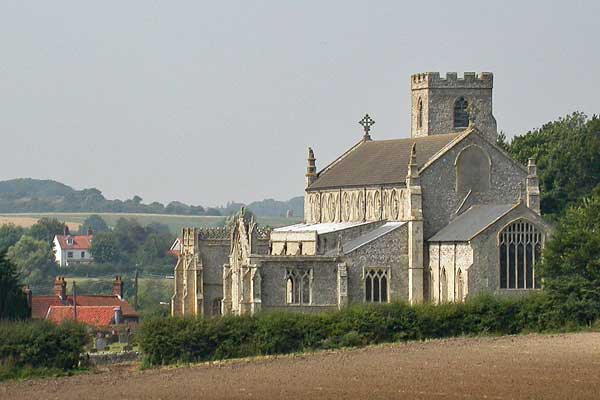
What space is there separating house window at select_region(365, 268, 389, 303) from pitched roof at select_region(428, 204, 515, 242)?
307 centimetres

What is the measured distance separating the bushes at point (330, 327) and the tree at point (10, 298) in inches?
388

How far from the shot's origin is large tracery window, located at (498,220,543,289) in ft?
312

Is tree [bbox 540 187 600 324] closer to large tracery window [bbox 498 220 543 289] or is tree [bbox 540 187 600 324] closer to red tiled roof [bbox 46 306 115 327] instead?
large tracery window [bbox 498 220 543 289]

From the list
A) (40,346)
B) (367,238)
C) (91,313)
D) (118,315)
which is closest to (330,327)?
(40,346)

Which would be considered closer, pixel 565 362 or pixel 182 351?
pixel 565 362

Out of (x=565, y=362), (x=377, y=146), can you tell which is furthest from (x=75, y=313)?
(x=565, y=362)

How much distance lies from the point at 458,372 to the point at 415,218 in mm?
27914

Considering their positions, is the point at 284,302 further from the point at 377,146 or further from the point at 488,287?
the point at 377,146

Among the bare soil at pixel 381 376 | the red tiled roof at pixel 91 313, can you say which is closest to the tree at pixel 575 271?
the bare soil at pixel 381 376

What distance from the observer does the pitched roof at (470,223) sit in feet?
313

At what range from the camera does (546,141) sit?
122 metres

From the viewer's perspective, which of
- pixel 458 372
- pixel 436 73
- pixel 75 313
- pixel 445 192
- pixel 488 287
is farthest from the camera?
pixel 75 313

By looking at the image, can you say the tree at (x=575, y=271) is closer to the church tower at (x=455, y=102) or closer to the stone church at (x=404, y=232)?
the stone church at (x=404, y=232)

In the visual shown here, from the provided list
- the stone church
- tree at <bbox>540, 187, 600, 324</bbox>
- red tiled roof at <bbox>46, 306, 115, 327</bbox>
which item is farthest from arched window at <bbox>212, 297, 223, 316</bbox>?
tree at <bbox>540, 187, 600, 324</bbox>
